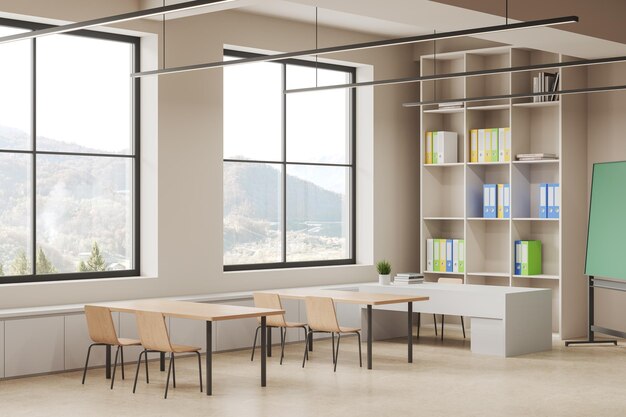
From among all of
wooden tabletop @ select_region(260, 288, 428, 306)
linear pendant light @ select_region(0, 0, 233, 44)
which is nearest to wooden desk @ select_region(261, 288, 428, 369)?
wooden tabletop @ select_region(260, 288, 428, 306)

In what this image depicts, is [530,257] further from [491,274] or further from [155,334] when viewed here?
[155,334]

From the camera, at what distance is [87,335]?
9680 mm

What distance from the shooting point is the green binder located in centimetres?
1217

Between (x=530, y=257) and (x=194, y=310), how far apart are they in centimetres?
524

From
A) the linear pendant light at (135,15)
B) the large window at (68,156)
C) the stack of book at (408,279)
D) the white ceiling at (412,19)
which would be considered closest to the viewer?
the linear pendant light at (135,15)

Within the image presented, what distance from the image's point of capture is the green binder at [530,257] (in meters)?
12.2

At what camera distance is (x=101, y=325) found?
348 inches

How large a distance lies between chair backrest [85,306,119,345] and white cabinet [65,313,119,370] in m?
0.62

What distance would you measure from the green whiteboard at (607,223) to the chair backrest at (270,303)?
388 cm

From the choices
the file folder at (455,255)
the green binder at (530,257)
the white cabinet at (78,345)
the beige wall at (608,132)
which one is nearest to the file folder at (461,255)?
the file folder at (455,255)

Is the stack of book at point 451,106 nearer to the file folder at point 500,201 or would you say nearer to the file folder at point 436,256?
the file folder at point 500,201

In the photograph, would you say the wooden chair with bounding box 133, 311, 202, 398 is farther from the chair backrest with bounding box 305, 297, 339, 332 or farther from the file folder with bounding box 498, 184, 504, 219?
the file folder with bounding box 498, 184, 504, 219

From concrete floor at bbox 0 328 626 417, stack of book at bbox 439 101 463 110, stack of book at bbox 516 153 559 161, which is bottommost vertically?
concrete floor at bbox 0 328 626 417

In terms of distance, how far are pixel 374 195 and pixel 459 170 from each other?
4.18 ft
